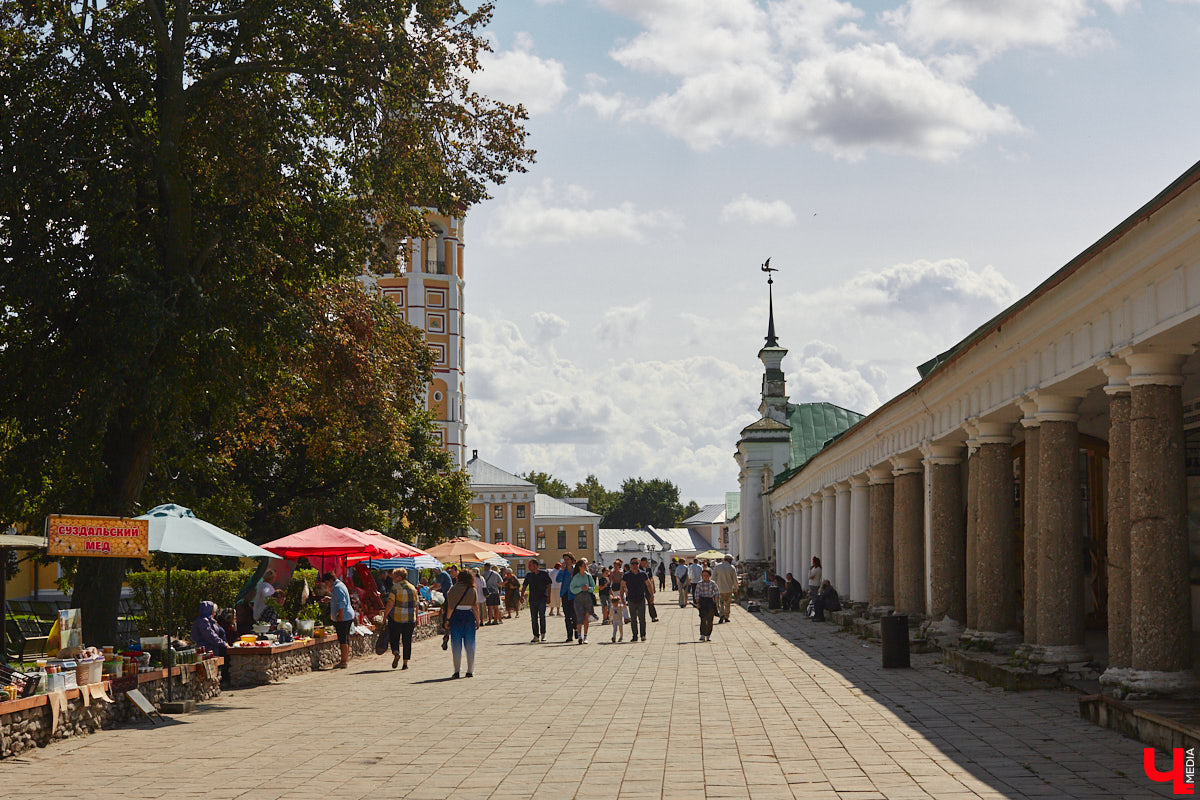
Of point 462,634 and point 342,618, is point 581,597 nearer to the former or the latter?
point 342,618

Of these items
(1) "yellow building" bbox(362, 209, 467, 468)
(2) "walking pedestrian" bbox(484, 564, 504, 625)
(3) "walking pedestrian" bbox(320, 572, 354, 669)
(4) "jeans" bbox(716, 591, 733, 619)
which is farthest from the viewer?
(1) "yellow building" bbox(362, 209, 467, 468)

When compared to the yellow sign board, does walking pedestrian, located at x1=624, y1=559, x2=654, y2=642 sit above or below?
below

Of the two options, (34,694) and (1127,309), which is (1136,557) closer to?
(1127,309)

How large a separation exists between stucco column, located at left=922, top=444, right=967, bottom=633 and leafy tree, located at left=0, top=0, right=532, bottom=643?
9076 millimetres

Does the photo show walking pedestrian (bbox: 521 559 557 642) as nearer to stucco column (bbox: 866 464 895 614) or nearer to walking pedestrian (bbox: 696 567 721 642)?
walking pedestrian (bbox: 696 567 721 642)

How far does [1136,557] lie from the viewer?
11.7m

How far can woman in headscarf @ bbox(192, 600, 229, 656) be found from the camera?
663 inches

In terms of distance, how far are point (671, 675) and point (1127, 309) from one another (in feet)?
27.7

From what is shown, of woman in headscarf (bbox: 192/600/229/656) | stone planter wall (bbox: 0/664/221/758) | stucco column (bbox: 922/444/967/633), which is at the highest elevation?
stucco column (bbox: 922/444/967/633)

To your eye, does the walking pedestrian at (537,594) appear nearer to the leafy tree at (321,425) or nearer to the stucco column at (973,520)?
the leafy tree at (321,425)

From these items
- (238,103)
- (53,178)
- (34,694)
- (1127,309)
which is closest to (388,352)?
(238,103)

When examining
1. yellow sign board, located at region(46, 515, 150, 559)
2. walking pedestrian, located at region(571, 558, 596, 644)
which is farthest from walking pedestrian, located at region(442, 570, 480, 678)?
walking pedestrian, located at region(571, 558, 596, 644)

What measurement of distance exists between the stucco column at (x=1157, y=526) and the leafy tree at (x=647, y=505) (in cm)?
14883

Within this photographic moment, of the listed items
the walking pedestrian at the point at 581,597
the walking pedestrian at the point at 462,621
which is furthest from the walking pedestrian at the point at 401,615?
the walking pedestrian at the point at 581,597
